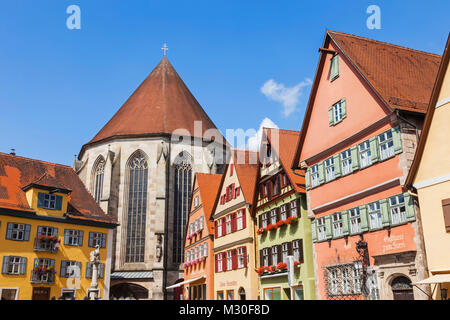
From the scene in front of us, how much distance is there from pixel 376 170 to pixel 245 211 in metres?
11.3

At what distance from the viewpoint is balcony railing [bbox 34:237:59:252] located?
89.7ft

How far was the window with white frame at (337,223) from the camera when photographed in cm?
1803

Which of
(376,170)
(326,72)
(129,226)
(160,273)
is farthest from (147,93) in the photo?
(376,170)

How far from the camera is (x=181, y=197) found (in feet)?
151

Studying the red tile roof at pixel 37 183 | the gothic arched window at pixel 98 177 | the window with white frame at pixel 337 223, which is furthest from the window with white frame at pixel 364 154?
the gothic arched window at pixel 98 177

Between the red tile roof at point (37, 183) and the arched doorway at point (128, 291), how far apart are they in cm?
1264

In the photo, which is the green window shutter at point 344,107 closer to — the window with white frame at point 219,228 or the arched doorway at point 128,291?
the window with white frame at point 219,228

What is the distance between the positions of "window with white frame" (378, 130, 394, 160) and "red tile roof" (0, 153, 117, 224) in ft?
68.1

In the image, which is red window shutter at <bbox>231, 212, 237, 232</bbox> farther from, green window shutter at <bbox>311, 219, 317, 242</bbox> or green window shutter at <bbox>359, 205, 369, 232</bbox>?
green window shutter at <bbox>359, 205, 369, 232</bbox>

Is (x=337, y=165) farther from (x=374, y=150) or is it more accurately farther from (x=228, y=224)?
(x=228, y=224)

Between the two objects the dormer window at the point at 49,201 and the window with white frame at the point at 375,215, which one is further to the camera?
the dormer window at the point at 49,201

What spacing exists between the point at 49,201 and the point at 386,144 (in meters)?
21.3

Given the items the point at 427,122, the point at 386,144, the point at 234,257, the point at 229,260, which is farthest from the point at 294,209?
the point at 427,122
